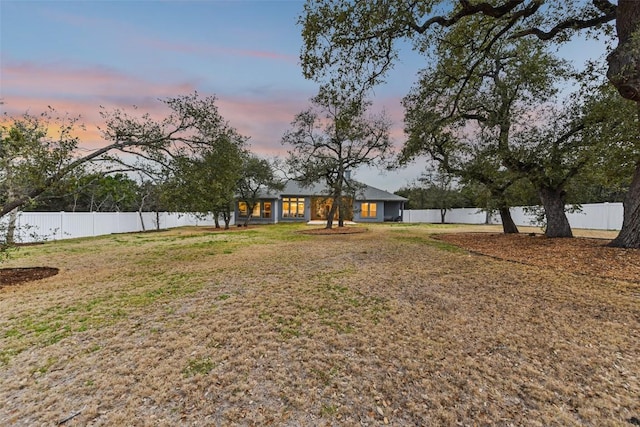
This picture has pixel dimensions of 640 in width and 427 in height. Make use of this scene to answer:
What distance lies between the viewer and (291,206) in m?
26.8

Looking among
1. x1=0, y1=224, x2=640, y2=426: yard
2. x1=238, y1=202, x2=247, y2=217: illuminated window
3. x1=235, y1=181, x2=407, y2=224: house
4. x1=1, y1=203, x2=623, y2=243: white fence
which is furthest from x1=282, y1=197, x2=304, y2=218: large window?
x1=0, y1=224, x2=640, y2=426: yard

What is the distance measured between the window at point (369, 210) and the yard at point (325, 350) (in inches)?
868

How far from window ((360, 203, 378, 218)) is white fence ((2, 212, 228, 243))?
16.8 meters

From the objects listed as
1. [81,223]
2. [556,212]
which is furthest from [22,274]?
[556,212]

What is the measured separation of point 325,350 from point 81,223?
15268mm

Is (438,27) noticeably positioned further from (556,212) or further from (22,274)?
(22,274)

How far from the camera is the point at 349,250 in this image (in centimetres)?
859

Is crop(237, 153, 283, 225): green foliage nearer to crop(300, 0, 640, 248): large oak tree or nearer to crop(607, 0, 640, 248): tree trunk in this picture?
crop(300, 0, 640, 248): large oak tree

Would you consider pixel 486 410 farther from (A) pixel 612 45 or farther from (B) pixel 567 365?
(A) pixel 612 45

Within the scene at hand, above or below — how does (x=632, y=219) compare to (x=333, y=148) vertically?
below

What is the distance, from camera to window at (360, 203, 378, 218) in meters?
27.3

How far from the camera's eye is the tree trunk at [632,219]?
6.61 metres

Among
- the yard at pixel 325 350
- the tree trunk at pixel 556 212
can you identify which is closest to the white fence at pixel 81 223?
the yard at pixel 325 350

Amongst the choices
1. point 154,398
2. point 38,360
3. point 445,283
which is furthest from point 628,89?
point 38,360
